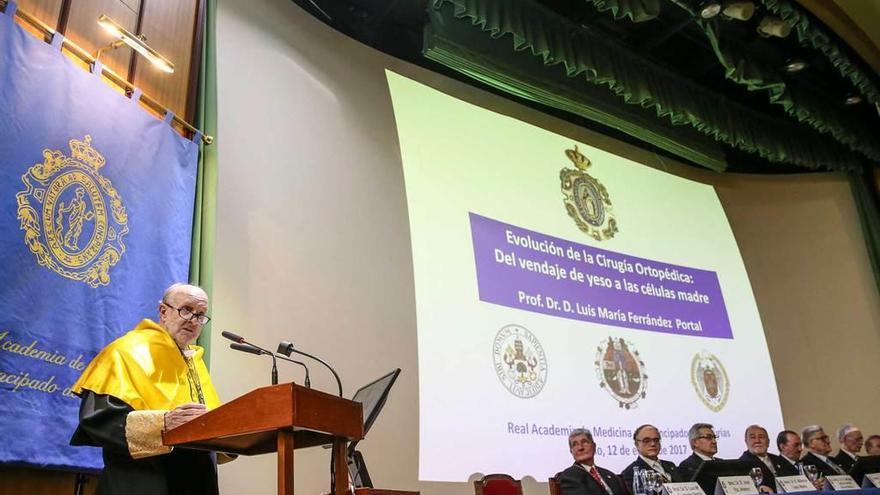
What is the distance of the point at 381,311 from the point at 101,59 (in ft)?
5.90

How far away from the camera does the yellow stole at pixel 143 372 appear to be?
175cm

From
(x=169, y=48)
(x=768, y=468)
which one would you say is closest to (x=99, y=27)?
(x=169, y=48)

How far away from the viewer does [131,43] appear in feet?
8.23

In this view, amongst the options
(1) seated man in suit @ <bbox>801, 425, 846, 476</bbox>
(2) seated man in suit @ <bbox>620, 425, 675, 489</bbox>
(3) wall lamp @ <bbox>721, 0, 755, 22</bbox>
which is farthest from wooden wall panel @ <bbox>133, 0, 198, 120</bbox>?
(1) seated man in suit @ <bbox>801, 425, 846, 476</bbox>

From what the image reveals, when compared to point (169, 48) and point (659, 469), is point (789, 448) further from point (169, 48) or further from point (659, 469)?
point (169, 48)

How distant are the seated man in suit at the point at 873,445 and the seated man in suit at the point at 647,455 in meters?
2.08

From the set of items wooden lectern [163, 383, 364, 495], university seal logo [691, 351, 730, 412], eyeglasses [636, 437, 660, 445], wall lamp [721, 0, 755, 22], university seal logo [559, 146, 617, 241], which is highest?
wall lamp [721, 0, 755, 22]

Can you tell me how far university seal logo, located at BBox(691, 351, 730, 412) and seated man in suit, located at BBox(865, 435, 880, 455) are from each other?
42.3 inches

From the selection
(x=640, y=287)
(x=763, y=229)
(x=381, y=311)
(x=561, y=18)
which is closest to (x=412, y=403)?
(x=381, y=311)

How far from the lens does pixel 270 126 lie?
11.1 feet

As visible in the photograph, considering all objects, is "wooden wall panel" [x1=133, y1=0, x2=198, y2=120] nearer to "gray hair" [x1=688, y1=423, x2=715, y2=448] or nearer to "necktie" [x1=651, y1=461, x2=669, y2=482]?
"necktie" [x1=651, y1=461, x2=669, y2=482]

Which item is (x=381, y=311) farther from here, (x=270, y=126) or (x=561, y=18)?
(x=561, y=18)

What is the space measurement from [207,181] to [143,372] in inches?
47.8

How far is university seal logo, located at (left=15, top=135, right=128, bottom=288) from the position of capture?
78.9 inches
